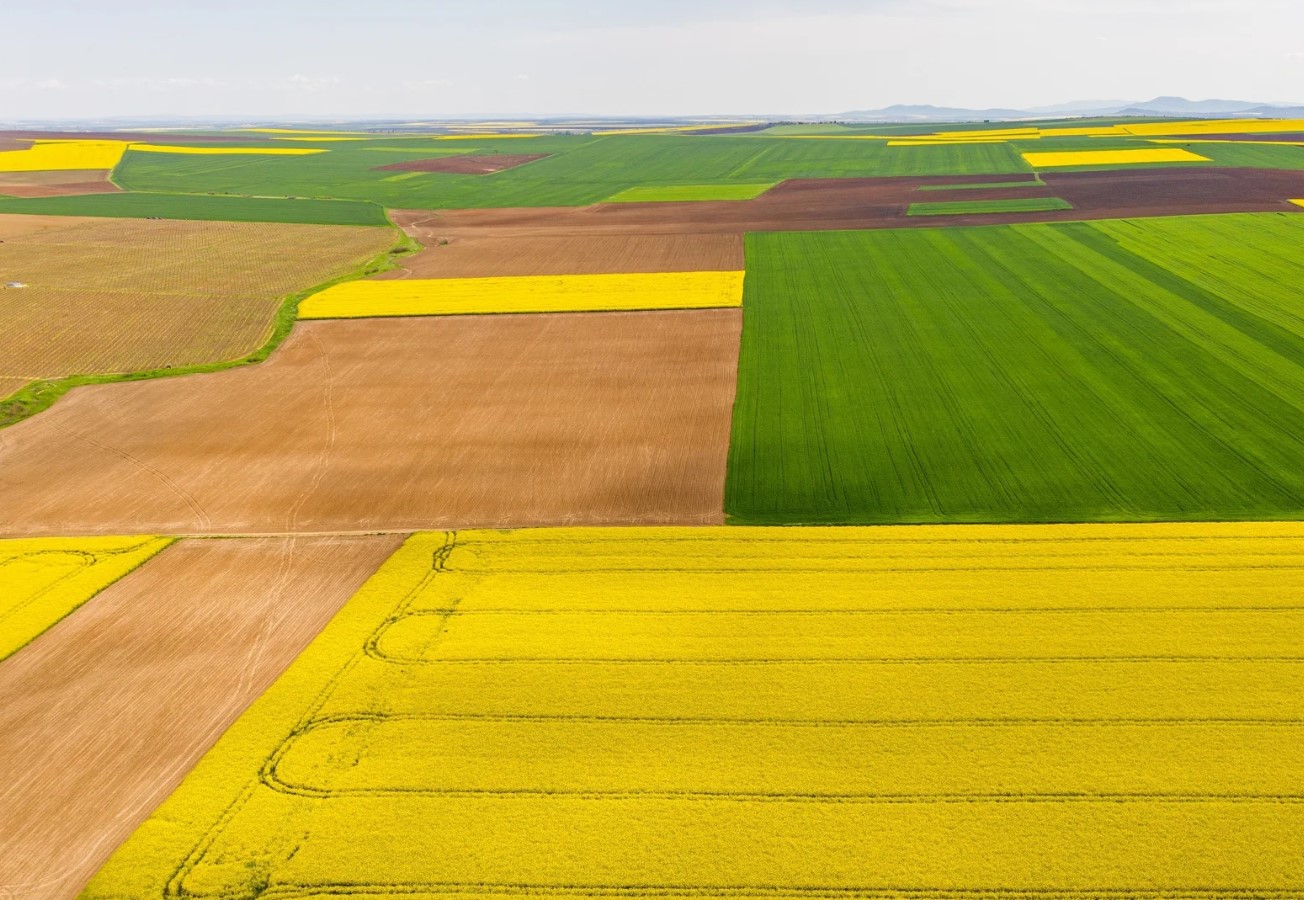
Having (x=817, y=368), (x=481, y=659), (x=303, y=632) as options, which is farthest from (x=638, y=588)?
(x=817, y=368)

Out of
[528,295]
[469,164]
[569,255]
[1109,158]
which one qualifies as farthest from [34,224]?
[1109,158]

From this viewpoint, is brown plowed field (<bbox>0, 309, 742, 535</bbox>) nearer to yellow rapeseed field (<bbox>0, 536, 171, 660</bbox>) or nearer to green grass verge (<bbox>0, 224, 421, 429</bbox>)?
green grass verge (<bbox>0, 224, 421, 429</bbox>)

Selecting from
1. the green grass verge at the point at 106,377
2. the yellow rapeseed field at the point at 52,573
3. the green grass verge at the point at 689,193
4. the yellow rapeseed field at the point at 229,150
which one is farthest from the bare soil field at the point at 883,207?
the yellow rapeseed field at the point at 229,150

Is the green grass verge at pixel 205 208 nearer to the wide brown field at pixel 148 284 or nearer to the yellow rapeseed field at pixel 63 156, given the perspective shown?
the wide brown field at pixel 148 284

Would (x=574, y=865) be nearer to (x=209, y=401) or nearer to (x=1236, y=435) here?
(x=1236, y=435)

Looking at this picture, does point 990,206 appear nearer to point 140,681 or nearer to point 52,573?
point 52,573
